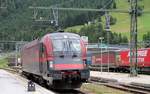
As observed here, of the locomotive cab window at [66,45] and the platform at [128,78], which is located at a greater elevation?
the locomotive cab window at [66,45]

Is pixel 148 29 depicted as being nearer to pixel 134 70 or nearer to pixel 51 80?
pixel 134 70

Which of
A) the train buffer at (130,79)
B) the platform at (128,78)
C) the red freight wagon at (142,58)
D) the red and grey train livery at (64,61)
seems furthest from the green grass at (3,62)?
the red and grey train livery at (64,61)

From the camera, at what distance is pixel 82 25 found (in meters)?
109

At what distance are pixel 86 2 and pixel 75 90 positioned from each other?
66071 mm

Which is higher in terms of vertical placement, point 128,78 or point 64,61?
point 64,61

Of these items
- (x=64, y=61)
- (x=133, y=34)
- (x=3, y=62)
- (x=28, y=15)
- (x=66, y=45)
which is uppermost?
(x=28, y=15)

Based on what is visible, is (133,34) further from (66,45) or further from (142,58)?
(66,45)

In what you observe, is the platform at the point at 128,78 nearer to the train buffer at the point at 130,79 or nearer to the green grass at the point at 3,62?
the train buffer at the point at 130,79

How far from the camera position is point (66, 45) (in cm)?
2520

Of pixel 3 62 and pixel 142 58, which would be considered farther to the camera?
pixel 3 62

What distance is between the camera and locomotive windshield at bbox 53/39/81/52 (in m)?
25.0

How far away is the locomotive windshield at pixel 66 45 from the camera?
25.0 metres

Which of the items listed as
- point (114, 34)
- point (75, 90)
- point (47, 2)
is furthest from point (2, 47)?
point (75, 90)

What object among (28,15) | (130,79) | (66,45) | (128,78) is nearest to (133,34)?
(128,78)
